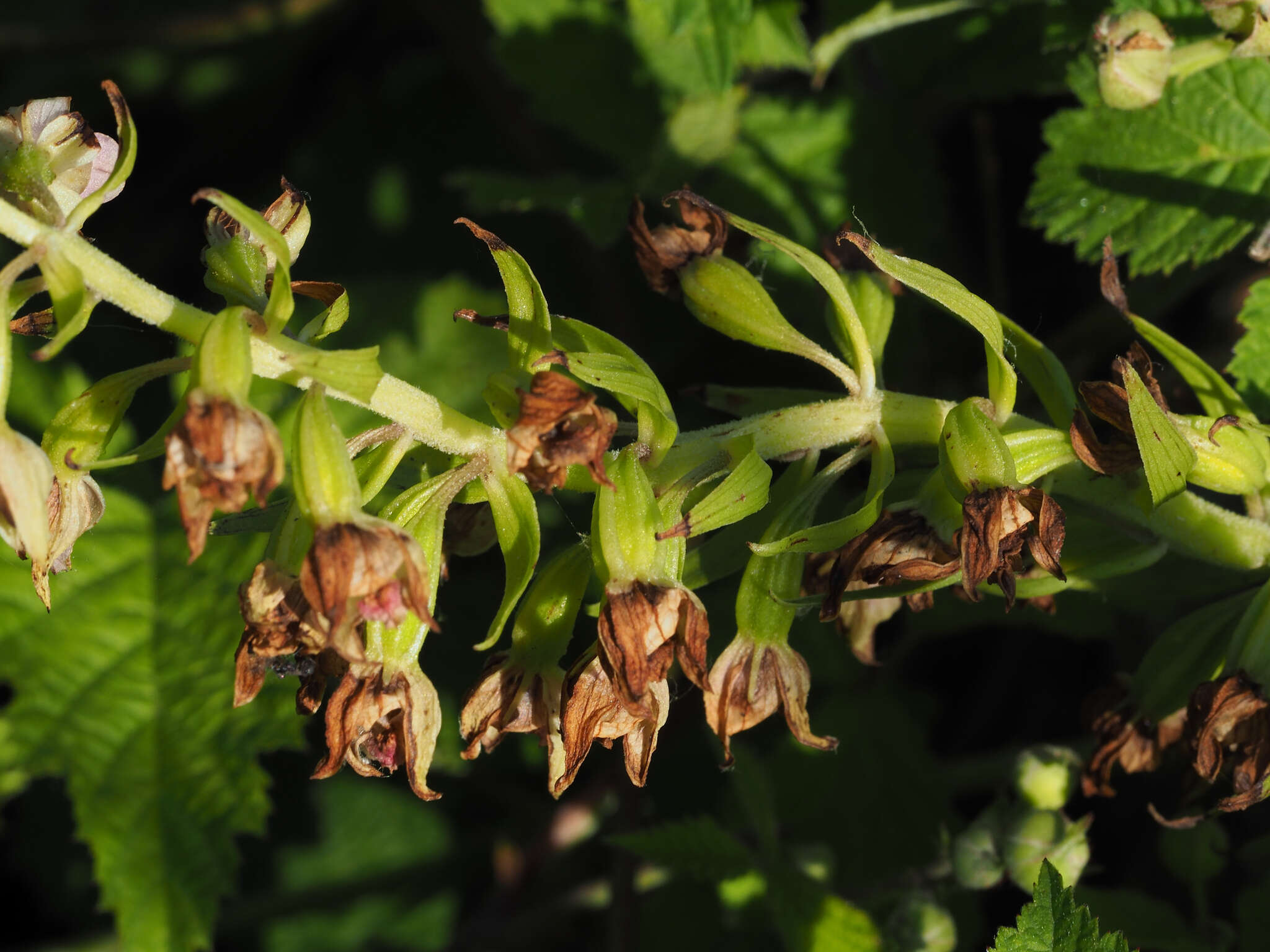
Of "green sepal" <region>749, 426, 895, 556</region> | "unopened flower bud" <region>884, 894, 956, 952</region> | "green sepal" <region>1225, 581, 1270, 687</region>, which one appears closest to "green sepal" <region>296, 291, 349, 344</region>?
"green sepal" <region>749, 426, 895, 556</region>

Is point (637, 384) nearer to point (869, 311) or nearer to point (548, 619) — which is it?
point (548, 619)

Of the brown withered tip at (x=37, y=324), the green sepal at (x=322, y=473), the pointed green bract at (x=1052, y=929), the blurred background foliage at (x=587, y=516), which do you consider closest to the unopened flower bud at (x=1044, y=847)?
the blurred background foliage at (x=587, y=516)

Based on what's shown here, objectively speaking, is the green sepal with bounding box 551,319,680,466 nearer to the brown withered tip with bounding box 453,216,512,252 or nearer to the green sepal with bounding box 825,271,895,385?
the brown withered tip with bounding box 453,216,512,252

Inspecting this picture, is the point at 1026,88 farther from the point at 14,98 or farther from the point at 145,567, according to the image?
the point at 14,98

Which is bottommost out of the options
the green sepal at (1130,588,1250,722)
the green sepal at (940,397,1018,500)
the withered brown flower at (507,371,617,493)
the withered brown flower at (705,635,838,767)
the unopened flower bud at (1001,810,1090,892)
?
the unopened flower bud at (1001,810,1090,892)

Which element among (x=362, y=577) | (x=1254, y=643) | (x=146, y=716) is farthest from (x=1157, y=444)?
(x=146, y=716)

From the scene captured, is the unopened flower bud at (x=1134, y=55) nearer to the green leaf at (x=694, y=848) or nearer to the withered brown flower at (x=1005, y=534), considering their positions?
the withered brown flower at (x=1005, y=534)
